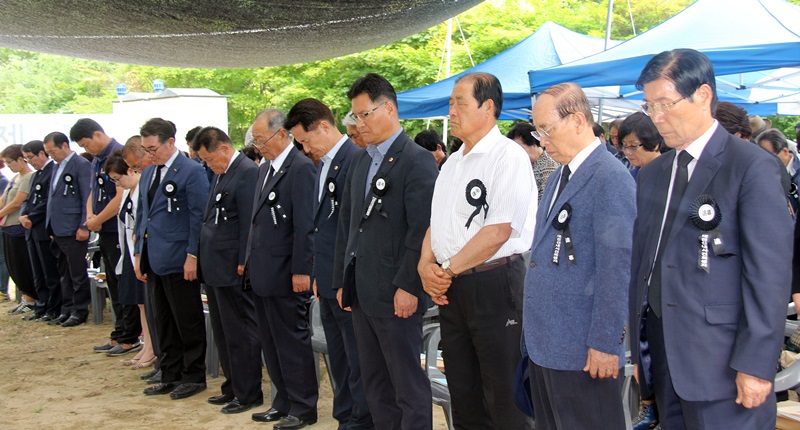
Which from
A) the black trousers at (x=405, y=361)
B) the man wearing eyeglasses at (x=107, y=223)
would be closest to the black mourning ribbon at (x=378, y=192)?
the black trousers at (x=405, y=361)

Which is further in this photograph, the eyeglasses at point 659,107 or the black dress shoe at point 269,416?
the black dress shoe at point 269,416

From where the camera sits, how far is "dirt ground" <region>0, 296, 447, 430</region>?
4926 mm

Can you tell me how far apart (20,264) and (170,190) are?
497 centimetres

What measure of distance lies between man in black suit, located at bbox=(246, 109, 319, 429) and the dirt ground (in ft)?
1.02

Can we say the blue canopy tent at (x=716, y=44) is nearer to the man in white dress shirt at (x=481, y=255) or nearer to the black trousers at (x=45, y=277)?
the man in white dress shirt at (x=481, y=255)

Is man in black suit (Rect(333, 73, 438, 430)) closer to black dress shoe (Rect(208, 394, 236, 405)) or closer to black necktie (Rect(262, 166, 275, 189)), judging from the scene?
black necktie (Rect(262, 166, 275, 189))

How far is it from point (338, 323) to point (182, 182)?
6.28 ft

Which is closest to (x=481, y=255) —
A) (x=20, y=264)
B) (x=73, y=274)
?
(x=73, y=274)

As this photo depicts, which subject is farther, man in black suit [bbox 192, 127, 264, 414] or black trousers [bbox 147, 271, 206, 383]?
black trousers [bbox 147, 271, 206, 383]

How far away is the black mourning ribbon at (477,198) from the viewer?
308 cm

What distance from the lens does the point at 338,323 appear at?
4.16m

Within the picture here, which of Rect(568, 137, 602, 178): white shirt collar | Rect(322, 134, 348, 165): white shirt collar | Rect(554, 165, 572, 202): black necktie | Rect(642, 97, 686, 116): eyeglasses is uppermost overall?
Rect(642, 97, 686, 116): eyeglasses

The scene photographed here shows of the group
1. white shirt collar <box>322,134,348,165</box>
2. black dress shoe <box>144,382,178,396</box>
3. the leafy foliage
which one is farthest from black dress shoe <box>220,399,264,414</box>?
the leafy foliage

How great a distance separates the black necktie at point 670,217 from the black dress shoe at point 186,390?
13.0ft
